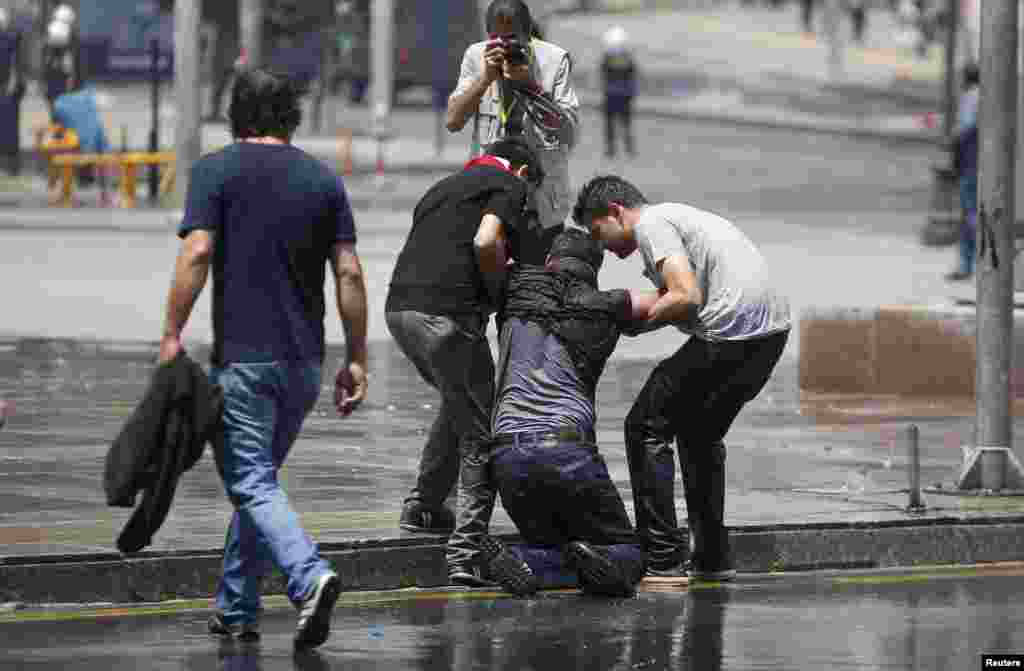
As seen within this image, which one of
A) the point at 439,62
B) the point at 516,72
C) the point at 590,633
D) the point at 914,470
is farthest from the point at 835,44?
the point at 590,633

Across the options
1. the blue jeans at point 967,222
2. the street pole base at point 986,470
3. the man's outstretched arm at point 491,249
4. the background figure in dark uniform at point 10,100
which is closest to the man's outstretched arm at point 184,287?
the man's outstretched arm at point 491,249

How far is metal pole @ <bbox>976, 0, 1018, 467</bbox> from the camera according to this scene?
11.8 m

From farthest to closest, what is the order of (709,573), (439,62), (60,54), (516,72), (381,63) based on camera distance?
(439,62)
(381,63)
(60,54)
(516,72)
(709,573)

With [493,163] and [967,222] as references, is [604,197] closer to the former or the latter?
[493,163]

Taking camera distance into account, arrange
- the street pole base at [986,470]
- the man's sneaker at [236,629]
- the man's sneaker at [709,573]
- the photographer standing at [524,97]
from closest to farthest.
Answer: the man's sneaker at [236,629]
the man's sneaker at [709,573]
the photographer standing at [524,97]
the street pole base at [986,470]

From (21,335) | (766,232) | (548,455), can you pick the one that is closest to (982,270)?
(548,455)

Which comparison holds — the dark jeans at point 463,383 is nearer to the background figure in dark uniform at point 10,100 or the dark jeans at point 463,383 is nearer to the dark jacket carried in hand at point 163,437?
the dark jacket carried in hand at point 163,437

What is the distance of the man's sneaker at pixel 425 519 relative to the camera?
10242mm

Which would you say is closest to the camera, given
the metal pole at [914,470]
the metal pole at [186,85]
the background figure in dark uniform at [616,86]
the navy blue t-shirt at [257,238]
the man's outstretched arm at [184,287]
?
the man's outstretched arm at [184,287]

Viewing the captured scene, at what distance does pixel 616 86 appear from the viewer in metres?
40.7

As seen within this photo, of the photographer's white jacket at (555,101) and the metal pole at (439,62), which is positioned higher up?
the photographer's white jacket at (555,101)

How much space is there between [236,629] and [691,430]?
2.20 metres

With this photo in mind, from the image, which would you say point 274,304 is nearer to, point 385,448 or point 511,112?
point 511,112

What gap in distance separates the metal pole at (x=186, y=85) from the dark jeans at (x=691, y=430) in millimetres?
20205
